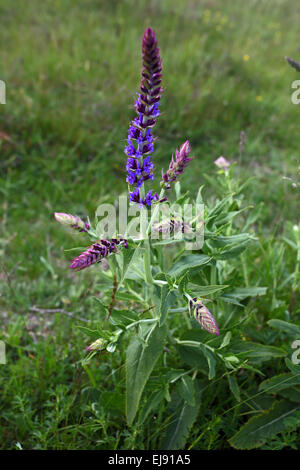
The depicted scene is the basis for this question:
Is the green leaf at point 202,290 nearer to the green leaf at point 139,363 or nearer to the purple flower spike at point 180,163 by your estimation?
the green leaf at point 139,363

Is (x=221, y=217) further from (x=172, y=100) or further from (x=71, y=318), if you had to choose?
(x=172, y=100)

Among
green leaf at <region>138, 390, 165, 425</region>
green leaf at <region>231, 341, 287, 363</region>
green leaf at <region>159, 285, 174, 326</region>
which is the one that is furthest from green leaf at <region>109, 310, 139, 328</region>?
green leaf at <region>231, 341, 287, 363</region>

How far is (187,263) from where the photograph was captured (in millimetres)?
1627

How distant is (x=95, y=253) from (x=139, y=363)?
540 mm

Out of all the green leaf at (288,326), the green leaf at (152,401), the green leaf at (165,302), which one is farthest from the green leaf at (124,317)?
the green leaf at (288,326)

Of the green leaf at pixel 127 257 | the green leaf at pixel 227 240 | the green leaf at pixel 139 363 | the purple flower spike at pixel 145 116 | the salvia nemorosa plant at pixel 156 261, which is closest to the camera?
the purple flower spike at pixel 145 116

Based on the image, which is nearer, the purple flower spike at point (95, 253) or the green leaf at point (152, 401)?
the purple flower spike at point (95, 253)

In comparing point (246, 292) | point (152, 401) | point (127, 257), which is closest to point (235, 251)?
point (246, 292)

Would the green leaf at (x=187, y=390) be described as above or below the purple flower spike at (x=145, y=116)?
below

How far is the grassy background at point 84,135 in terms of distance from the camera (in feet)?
6.73

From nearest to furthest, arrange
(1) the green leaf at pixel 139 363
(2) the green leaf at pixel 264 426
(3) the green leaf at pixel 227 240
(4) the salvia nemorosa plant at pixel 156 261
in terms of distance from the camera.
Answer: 1. (4) the salvia nemorosa plant at pixel 156 261
2. (1) the green leaf at pixel 139 363
3. (3) the green leaf at pixel 227 240
4. (2) the green leaf at pixel 264 426

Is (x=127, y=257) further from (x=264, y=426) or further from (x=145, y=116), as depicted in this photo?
(x=264, y=426)

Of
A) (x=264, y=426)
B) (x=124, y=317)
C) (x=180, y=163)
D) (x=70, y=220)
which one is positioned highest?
(x=180, y=163)

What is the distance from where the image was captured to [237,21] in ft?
21.4
